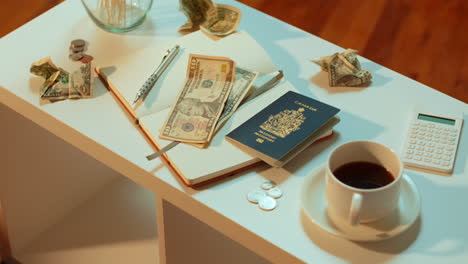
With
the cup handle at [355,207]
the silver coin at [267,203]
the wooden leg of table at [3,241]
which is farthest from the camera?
the wooden leg of table at [3,241]

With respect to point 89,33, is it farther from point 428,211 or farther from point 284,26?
point 428,211

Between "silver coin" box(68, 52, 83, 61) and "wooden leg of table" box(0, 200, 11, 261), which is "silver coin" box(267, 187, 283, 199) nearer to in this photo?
"silver coin" box(68, 52, 83, 61)

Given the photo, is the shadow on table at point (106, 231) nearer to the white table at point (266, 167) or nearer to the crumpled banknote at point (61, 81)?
the white table at point (266, 167)

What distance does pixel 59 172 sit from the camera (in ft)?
5.90

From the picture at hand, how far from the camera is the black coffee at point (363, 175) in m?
1.08

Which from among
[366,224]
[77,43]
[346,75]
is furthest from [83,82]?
[366,224]

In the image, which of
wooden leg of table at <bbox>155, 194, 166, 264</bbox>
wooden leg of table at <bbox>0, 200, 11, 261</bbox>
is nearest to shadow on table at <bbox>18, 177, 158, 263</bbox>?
wooden leg of table at <bbox>0, 200, 11, 261</bbox>

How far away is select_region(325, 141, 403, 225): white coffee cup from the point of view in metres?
1.02

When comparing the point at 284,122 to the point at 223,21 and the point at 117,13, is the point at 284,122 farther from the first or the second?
the point at 117,13

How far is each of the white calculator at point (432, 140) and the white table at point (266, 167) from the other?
0.06ft

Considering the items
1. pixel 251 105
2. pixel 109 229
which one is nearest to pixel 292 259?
pixel 251 105

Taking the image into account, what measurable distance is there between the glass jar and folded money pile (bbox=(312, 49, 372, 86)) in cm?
44

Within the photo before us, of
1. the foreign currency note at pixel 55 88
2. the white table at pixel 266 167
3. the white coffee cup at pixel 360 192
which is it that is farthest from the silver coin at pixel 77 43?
the white coffee cup at pixel 360 192

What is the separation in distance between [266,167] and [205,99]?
0.67ft
